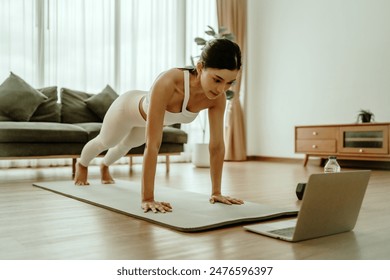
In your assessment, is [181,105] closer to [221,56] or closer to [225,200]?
[221,56]

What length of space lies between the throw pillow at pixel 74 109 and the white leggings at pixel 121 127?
1.70m

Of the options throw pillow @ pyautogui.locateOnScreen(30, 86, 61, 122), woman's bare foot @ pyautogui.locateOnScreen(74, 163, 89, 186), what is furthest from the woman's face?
throw pillow @ pyautogui.locateOnScreen(30, 86, 61, 122)

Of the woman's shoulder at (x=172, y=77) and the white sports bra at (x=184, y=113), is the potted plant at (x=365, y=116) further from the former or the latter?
the woman's shoulder at (x=172, y=77)

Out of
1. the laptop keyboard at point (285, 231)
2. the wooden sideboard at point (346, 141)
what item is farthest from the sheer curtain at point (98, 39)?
the laptop keyboard at point (285, 231)

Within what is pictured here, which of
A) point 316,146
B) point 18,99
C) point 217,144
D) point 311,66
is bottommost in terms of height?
point 316,146

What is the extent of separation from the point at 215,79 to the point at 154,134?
13.6 inches

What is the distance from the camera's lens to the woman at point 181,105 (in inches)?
59.7

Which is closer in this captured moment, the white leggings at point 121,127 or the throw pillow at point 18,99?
the white leggings at point 121,127

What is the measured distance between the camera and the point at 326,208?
1224mm

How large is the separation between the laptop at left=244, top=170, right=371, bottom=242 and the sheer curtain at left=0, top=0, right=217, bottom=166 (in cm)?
385

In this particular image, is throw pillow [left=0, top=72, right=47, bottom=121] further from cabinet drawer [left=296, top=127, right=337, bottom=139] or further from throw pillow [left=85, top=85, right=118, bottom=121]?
cabinet drawer [left=296, top=127, right=337, bottom=139]

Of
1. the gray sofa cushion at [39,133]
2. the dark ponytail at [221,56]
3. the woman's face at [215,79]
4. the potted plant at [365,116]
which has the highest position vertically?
the dark ponytail at [221,56]

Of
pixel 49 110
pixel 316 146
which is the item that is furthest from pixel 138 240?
pixel 316 146

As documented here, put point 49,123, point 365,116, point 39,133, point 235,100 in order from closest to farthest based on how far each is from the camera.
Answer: point 39,133, point 49,123, point 365,116, point 235,100
